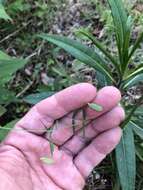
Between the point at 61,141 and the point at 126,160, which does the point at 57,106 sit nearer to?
the point at 61,141

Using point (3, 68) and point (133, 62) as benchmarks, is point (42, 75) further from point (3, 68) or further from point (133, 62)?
point (3, 68)

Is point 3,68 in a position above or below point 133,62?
above

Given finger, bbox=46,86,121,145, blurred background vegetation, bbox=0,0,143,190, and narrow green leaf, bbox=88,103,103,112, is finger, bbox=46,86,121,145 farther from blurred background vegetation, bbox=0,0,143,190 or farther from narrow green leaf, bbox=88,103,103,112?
blurred background vegetation, bbox=0,0,143,190

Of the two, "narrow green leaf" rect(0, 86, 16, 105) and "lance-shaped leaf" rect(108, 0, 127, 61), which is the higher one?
"lance-shaped leaf" rect(108, 0, 127, 61)

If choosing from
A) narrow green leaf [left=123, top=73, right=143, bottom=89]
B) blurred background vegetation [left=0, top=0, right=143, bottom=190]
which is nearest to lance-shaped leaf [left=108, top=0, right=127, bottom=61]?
narrow green leaf [left=123, top=73, right=143, bottom=89]

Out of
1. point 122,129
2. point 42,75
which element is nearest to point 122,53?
point 122,129

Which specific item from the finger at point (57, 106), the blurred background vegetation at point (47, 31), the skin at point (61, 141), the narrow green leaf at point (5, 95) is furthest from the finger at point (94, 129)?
the blurred background vegetation at point (47, 31)
